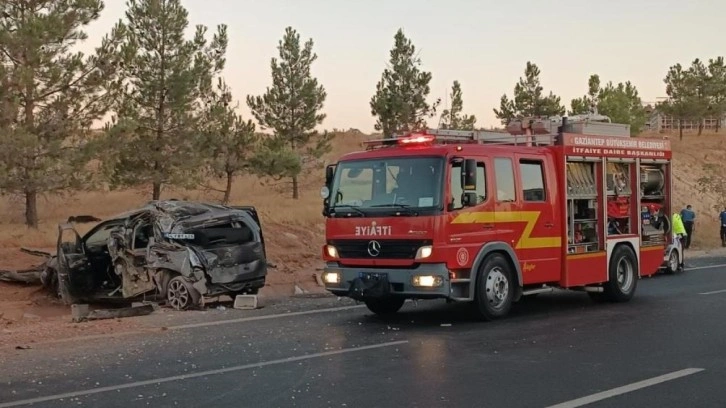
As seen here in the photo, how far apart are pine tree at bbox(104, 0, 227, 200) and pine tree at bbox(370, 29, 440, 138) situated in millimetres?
9895

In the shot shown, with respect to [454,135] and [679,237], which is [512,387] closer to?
[454,135]

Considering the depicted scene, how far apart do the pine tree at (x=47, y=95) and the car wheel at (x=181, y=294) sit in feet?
34.7

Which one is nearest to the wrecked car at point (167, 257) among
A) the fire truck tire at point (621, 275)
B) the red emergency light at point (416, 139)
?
the red emergency light at point (416, 139)

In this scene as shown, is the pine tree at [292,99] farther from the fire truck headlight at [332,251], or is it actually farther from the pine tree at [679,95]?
the pine tree at [679,95]

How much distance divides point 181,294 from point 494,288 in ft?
17.9

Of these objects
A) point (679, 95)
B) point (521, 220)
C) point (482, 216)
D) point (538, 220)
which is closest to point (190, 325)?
point (482, 216)

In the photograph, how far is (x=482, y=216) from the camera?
1083 centimetres

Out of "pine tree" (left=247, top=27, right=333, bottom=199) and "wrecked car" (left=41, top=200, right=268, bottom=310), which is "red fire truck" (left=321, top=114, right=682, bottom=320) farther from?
"pine tree" (left=247, top=27, right=333, bottom=199)

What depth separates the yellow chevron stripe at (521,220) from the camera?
1066 centimetres

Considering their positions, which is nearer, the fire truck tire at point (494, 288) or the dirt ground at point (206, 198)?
the fire truck tire at point (494, 288)

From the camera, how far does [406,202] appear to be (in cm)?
1060

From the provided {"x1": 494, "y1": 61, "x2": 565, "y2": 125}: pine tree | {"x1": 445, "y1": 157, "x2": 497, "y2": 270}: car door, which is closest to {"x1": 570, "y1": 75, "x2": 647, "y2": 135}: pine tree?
{"x1": 494, "y1": 61, "x2": 565, "y2": 125}: pine tree

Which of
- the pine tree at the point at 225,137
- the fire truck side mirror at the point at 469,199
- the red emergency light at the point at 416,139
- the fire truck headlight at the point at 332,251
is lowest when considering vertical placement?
the fire truck headlight at the point at 332,251

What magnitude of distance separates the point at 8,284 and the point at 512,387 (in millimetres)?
13033
